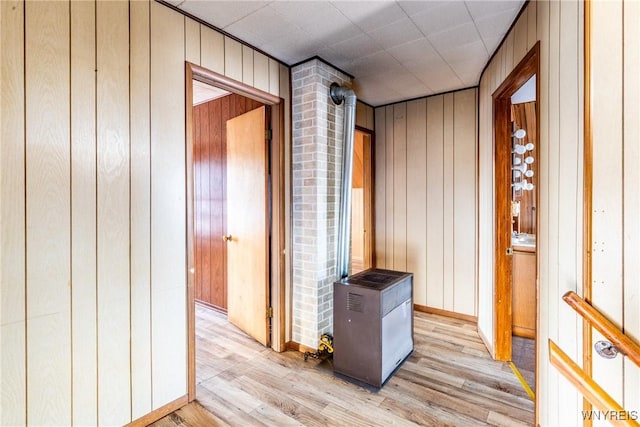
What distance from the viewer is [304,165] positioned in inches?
110

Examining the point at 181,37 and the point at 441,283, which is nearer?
the point at 181,37

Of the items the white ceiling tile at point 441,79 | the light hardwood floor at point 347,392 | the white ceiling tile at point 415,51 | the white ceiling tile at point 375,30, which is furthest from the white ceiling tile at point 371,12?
the light hardwood floor at point 347,392

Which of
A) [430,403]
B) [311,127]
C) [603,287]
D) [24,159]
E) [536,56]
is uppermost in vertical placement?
[536,56]

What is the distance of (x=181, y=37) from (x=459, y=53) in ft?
7.07

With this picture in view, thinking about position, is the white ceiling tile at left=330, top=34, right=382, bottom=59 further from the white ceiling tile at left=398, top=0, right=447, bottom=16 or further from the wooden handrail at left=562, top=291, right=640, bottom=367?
the wooden handrail at left=562, top=291, right=640, bottom=367

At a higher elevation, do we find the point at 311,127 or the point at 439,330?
the point at 311,127

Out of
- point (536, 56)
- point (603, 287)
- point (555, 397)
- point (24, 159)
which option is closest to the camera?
point (603, 287)

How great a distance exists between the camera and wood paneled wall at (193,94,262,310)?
3783mm

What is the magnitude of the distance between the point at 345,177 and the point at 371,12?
Result: 4.14 ft

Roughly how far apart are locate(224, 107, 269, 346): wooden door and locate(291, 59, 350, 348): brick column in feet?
0.96

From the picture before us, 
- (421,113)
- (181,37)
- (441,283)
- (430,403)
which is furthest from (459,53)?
(430,403)

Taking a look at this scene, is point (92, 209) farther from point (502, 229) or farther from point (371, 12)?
point (502, 229)

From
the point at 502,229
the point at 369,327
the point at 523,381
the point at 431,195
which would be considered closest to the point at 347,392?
the point at 369,327

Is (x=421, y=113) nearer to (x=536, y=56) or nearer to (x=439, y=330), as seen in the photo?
(x=536, y=56)
